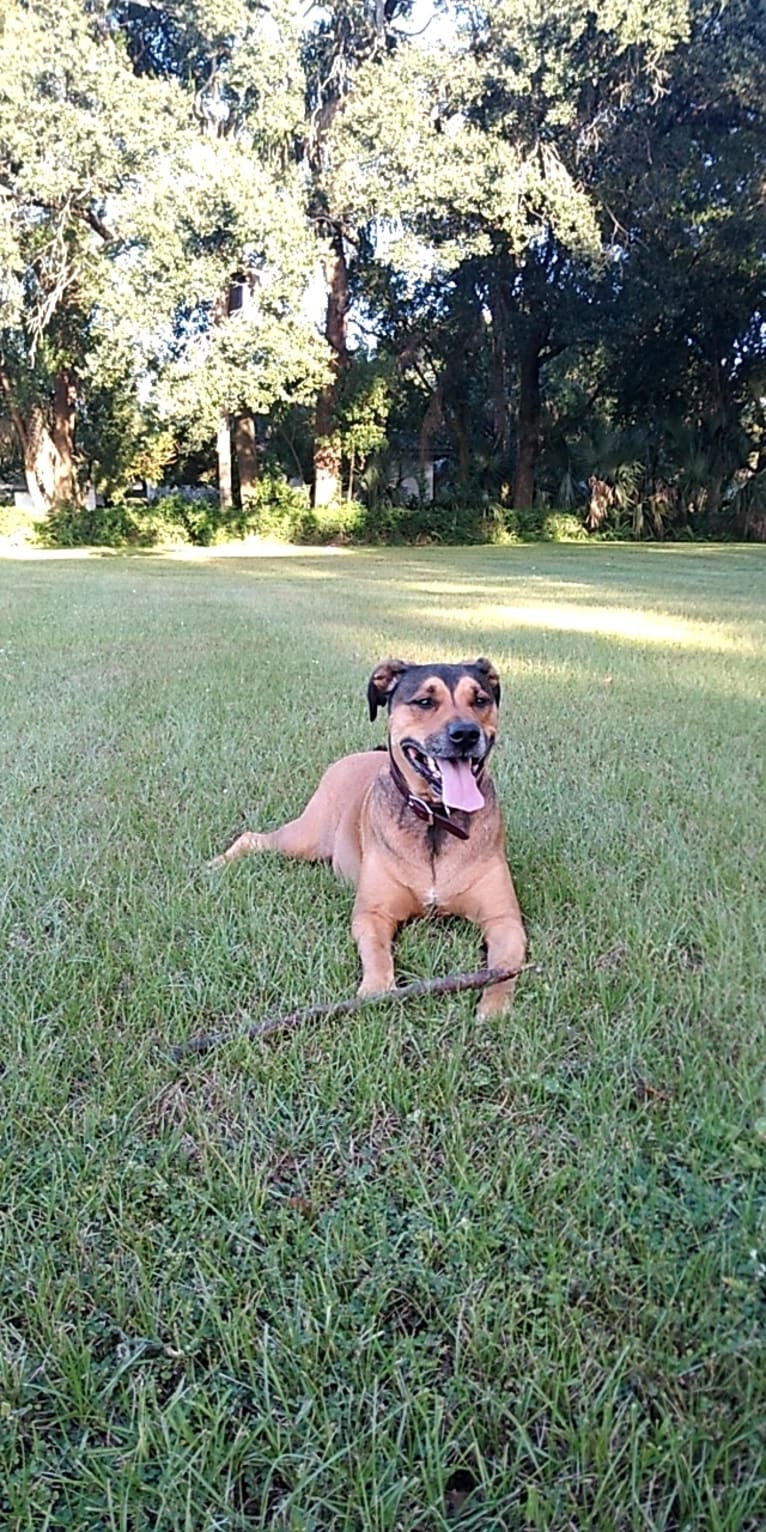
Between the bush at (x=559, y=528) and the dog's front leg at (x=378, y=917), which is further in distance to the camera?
the bush at (x=559, y=528)

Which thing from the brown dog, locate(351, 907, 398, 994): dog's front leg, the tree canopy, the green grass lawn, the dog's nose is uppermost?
the tree canopy

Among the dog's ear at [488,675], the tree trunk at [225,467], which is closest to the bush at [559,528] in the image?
Answer: the tree trunk at [225,467]

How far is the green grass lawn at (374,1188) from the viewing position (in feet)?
3.91

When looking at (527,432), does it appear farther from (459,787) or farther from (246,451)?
(459,787)

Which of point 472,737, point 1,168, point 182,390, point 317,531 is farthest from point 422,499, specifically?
point 472,737

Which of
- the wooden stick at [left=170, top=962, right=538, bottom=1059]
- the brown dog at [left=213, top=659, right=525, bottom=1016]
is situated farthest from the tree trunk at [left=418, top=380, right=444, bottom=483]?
the wooden stick at [left=170, top=962, right=538, bottom=1059]

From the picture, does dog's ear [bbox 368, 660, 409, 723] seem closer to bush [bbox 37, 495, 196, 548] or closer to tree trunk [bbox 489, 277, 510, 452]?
bush [bbox 37, 495, 196, 548]

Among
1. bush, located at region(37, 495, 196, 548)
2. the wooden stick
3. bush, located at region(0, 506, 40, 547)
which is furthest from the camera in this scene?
bush, located at region(0, 506, 40, 547)

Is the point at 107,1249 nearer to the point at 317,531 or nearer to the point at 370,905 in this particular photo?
the point at 370,905

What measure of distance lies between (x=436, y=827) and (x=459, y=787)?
0.15 meters

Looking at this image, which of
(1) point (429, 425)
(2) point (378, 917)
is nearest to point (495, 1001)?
(2) point (378, 917)

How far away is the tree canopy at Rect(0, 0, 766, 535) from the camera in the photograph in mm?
20141

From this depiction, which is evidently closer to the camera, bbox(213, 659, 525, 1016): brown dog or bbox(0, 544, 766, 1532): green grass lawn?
bbox(0, 544, 766, 1532): green grass lawn

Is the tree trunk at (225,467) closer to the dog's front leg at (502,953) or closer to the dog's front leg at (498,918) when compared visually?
the dog's front leg at (498,918)
